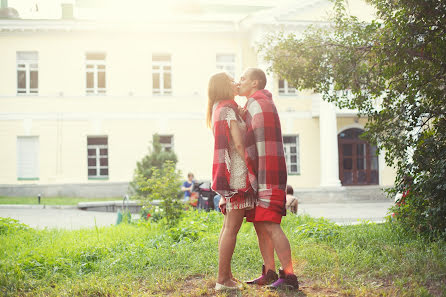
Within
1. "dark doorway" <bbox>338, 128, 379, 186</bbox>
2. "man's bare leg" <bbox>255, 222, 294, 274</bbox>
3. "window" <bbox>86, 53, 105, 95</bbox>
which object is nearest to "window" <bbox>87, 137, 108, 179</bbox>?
"window" <bbox>86, 53, 105, 95</bbox>

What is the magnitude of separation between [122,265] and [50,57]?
19961 millimetres

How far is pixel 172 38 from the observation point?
79.7ft

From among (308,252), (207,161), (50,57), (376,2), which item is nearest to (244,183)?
(308,252)

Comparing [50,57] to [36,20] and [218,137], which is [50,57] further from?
[218,137]

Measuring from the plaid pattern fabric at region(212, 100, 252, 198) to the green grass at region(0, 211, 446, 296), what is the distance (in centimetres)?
92

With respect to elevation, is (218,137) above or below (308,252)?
above

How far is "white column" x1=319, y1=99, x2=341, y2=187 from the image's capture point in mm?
22953

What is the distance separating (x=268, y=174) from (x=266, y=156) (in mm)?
159

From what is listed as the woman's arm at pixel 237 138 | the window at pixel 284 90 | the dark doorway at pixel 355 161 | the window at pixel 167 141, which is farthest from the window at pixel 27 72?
the woman's arm at pixel 237 138

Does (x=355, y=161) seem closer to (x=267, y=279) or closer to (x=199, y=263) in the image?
(x=199, y=263)

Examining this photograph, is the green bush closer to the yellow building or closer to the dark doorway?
the yellow building

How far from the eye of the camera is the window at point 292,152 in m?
24.6

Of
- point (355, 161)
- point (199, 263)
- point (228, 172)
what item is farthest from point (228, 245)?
point (355, 161)

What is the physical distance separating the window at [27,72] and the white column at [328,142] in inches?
528
